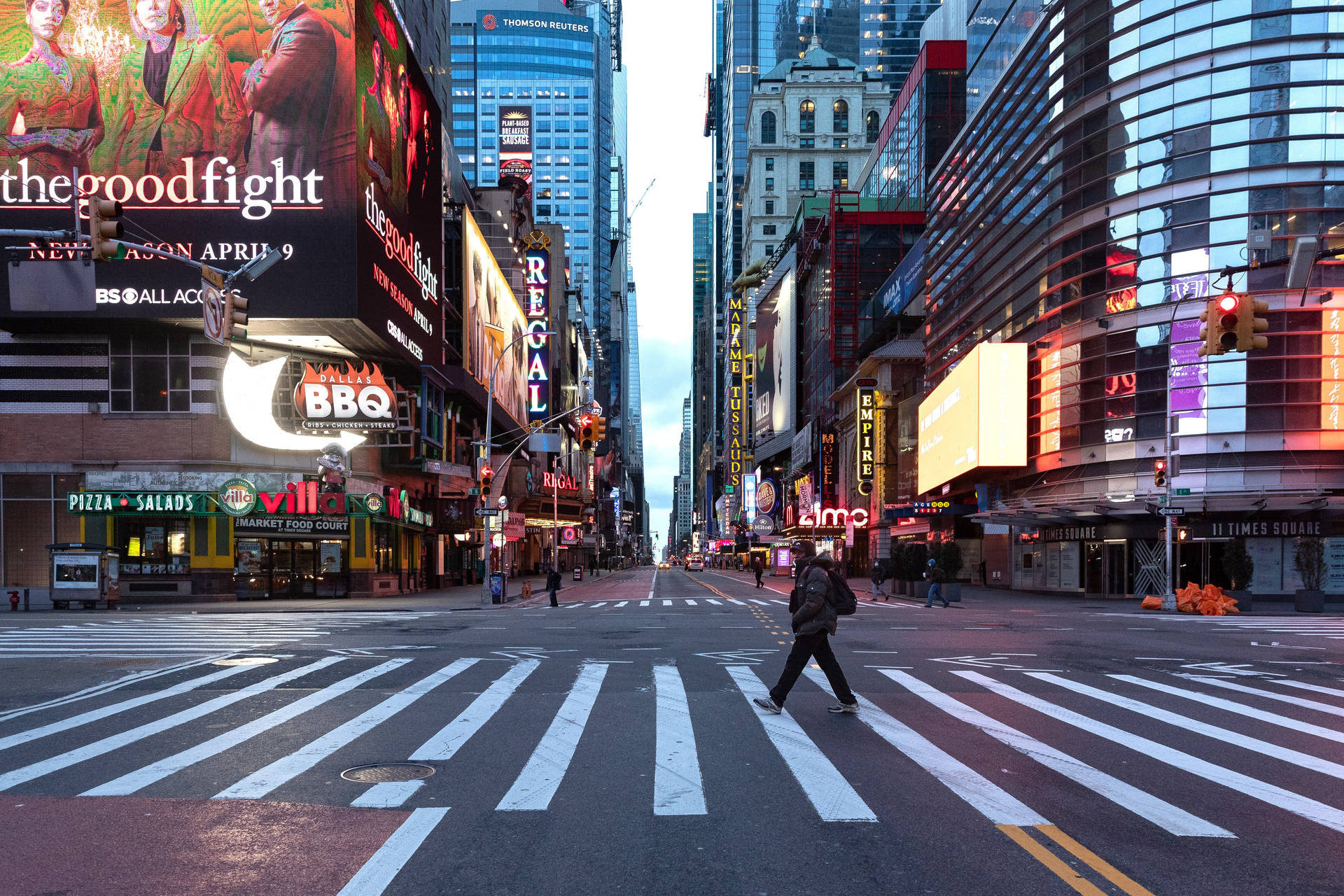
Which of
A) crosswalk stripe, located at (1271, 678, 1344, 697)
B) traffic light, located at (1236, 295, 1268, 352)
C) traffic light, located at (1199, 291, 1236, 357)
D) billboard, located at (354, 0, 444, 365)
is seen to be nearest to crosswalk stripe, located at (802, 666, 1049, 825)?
crosswalk stripe, located at (1271, 678, 1344, 697)

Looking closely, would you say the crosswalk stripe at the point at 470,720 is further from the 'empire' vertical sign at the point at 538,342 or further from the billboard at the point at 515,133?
the billboard at the point at 515,133

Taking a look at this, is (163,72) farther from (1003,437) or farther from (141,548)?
(1003,437)

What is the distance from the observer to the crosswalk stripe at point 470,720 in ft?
28.7

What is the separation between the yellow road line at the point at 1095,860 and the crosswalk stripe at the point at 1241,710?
17.3 ft

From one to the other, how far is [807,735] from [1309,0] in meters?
41.9

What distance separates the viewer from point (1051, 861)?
5750 millimetres

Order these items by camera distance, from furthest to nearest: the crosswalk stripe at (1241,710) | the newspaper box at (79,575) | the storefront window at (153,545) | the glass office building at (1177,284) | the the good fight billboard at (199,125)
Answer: the storefront window at (153,545) → the the good fight billboard at (199,125) → the glass office building at (1177,284) → the newspaper box at (79,575) → the crosswalk stripe at (1241,710)

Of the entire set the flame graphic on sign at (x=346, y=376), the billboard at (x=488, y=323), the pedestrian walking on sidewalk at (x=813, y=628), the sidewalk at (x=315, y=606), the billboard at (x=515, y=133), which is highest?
the billboard at (x=515, y=133)

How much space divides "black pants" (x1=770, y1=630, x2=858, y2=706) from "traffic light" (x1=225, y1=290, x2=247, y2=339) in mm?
11782

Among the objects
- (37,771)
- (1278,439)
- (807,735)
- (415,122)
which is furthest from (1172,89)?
(37,771)

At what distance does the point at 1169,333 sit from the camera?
123 feet

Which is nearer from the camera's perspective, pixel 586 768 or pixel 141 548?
pixel 586 768

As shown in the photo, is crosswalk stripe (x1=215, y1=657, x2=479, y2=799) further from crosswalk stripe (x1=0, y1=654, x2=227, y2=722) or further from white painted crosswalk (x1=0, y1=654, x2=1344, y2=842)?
crosswalk stripe (x1=0, y1=654, x2=227, y2=722)

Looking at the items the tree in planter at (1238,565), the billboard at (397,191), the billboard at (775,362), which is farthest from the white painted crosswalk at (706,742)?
the billboard at (775,362)
